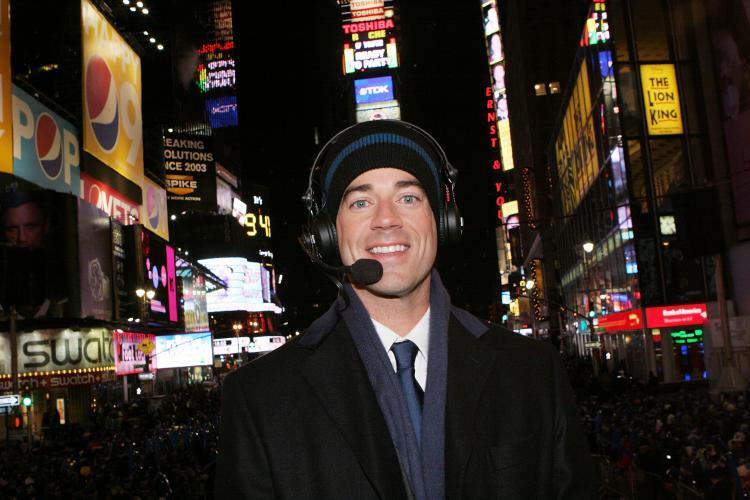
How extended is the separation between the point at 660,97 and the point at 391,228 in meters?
44.8

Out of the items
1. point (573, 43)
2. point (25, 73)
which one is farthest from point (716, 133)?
point (573, 43)

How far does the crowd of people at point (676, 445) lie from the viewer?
10.5 meters

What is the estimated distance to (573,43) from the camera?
104250 mm

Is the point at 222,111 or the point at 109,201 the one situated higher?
the point at 222,111

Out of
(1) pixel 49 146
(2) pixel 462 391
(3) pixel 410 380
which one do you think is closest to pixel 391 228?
(3) pixel 410 380

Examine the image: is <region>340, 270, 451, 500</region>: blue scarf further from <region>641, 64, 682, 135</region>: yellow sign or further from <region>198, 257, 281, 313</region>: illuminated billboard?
<region>198, 257, 281, 313</region>: illuminated billboard

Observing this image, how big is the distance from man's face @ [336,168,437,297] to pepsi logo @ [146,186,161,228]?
5376cm

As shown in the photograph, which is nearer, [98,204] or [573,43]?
[98,204]

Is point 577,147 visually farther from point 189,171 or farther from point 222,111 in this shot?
point 222,111

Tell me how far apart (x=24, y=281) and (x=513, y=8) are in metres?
92.8

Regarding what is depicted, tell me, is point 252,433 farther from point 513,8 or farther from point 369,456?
point 513,8

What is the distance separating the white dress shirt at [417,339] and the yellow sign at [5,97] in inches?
1270

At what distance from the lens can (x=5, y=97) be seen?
31656 mm

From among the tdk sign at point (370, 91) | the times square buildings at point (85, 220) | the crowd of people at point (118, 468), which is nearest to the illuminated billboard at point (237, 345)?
the times square buildings at point (85, 220)
